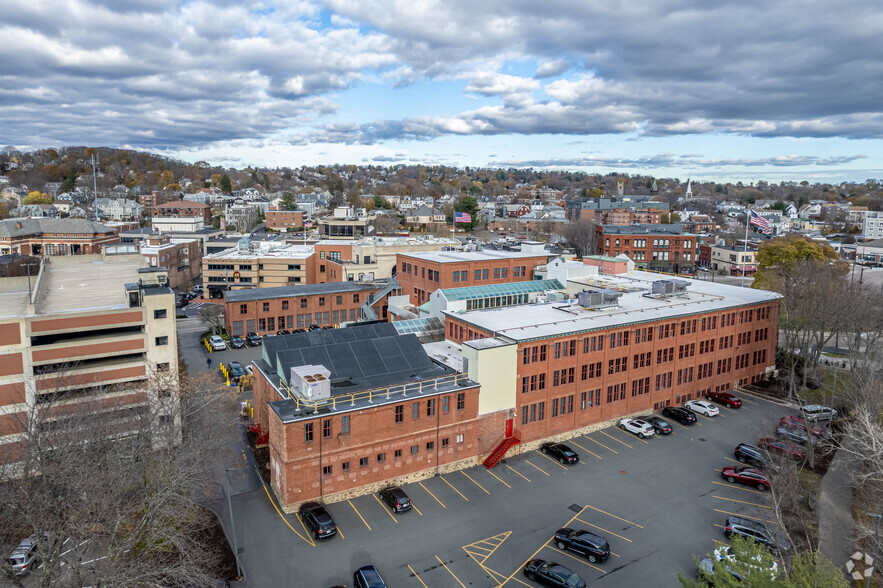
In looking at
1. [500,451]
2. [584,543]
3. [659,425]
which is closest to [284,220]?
[500,451]

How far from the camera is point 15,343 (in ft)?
119

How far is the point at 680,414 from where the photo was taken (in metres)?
46.2

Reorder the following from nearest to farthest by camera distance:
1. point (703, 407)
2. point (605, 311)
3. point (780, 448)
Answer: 1. point (780, 448)
2. point (703, 407)
3. point (605, 311)

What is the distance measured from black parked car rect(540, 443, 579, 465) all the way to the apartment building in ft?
81.7

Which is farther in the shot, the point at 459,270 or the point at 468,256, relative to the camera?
the point at 468,256

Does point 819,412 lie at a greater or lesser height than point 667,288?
lesser

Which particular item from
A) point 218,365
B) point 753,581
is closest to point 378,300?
point 218,365

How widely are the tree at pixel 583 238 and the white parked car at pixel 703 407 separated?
76.2 metres

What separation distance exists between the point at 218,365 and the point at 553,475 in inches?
1604

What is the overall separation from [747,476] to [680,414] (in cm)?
1041

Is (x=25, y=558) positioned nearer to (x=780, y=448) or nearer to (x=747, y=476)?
(x=747, y=476)

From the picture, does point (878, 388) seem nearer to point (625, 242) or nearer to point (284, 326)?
point (284, 326)

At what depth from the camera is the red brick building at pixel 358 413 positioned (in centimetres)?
3231

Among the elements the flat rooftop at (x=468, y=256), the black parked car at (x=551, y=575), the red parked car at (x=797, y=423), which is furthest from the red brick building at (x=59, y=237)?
the red parked car at (x=797, y=423)
